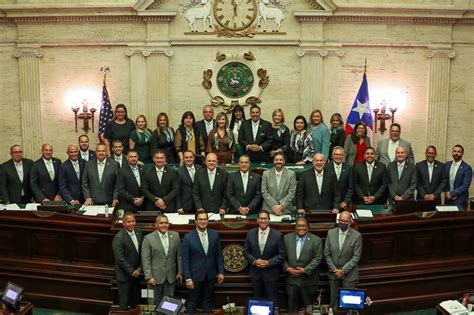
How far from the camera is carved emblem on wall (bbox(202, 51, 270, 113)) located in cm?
1465

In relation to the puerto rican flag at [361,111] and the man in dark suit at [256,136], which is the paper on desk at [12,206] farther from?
the puerto rican flag at [361,111]

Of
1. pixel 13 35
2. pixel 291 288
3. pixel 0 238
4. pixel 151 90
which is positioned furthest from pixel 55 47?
pixel 291 288

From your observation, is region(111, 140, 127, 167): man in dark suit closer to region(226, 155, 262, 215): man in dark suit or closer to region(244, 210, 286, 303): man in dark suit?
region(226, 155, 262, 215): man in dark suit

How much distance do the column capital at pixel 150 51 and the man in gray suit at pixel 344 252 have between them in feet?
20.9

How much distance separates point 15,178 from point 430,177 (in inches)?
271

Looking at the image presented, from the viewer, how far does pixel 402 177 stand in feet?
38.1

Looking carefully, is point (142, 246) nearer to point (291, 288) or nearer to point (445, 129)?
point (291, 288)

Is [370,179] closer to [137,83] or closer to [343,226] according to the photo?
[343,226]

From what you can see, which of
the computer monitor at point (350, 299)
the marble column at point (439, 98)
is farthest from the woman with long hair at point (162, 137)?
the marble column at point (439, 98)

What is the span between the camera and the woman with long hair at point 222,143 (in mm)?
12352

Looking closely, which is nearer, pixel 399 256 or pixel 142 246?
pixel 142 246

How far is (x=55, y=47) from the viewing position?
1466cm

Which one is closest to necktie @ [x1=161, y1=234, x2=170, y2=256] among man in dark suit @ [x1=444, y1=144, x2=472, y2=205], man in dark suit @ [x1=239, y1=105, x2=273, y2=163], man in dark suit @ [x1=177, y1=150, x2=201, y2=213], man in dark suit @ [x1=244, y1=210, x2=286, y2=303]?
man in dark suit @ [x1=244, y1=210, x2=286, y2=303]

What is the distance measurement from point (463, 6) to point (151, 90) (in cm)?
660
